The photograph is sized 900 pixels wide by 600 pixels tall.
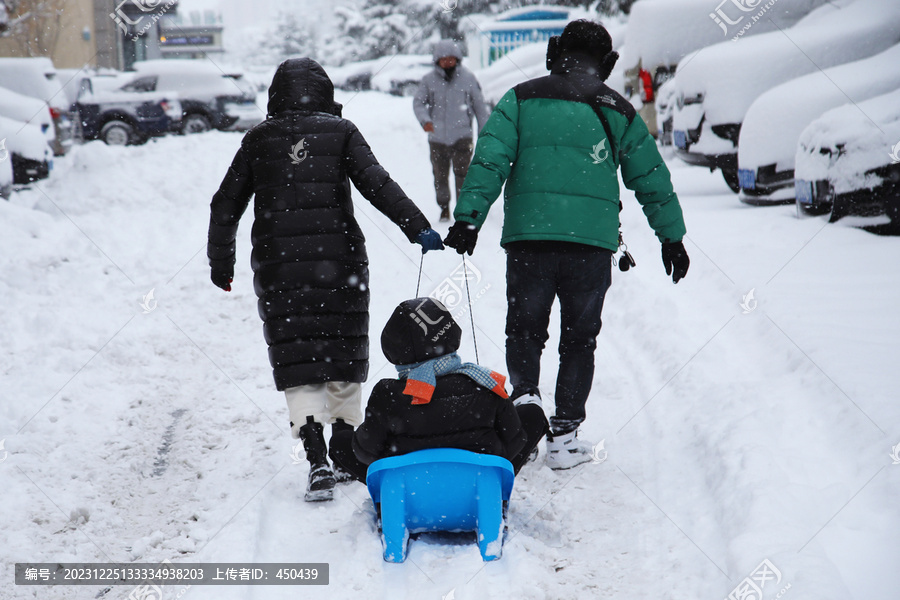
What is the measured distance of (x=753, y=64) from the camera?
8.30 m

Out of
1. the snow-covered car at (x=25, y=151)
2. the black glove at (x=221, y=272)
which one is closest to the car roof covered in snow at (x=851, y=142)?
the black glove at (x=221, y=272)

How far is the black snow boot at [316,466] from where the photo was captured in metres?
3.30

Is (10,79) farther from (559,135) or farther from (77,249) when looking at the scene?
(559,135)

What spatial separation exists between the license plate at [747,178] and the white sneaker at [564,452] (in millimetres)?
4797

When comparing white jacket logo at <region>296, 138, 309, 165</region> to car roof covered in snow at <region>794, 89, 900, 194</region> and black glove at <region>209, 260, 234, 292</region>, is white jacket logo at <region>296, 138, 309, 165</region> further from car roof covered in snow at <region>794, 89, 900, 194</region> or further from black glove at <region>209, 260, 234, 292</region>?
car roof covered in snow at <region>794, 89, 900, 194</region>

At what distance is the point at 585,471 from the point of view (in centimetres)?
360

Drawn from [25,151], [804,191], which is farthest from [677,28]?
[25,151]

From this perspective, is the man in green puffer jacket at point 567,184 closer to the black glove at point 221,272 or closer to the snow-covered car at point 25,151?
the black glove at point 221,272

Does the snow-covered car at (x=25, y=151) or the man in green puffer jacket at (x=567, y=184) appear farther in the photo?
the snow-covered car at (x=25, y=151)

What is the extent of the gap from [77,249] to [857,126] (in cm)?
684

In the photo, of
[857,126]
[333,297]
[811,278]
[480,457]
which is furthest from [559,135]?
[857,126]

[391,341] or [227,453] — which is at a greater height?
[391,341]

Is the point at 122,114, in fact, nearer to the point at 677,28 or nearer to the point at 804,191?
the point at 677,28

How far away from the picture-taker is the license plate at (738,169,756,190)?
7406mm
